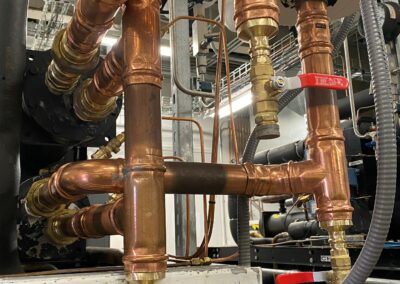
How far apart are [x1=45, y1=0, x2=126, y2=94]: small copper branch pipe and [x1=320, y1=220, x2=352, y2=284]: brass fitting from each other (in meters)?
0.45

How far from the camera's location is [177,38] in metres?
1.43

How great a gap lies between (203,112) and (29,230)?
149 inches

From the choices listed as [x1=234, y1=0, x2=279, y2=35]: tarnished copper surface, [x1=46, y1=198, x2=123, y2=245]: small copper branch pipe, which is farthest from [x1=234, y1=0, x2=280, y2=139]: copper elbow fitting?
[x1=46, y1=198, x2=123, y2=245]: small copper branch pipe

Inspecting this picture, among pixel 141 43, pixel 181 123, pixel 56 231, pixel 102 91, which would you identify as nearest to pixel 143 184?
pixel 141 43

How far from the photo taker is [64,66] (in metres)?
0.85

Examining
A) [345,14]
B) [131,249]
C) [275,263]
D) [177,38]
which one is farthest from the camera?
[275,263]

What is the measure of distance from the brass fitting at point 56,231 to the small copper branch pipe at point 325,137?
0.51 meters

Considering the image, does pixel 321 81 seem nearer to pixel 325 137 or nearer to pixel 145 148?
pixel 325 137

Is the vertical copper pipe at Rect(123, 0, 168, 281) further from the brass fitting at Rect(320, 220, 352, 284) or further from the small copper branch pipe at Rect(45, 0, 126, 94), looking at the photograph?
the brass fitting at Rect(320, 220, 352, 284)

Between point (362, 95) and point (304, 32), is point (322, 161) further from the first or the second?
point (362, 95)

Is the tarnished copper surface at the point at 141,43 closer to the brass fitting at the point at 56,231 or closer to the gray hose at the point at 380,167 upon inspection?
the gray hose at the point at 380,167

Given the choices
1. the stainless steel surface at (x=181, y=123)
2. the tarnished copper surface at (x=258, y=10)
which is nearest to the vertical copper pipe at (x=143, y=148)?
the tarnished copper surface at (x=258, y=10)

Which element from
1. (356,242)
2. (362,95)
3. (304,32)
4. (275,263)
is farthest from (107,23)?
(362,95)

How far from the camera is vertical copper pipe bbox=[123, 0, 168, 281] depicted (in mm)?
572
